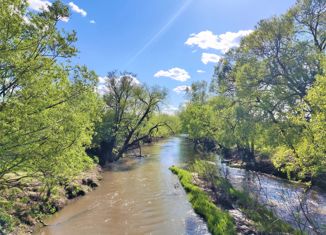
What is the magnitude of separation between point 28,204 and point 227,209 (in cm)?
1335

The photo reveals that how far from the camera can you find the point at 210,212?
19406 millimetres

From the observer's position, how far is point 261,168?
3709 centimetres

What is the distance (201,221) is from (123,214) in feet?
18.9

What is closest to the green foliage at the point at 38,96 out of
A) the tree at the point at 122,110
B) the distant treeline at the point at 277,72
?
the distant treeline at the point at 277,72

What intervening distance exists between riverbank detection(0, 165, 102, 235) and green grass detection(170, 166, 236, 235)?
865cm

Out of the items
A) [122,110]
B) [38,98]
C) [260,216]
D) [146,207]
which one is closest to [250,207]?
[260,216]

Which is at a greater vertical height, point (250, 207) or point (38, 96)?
point (38, 96)

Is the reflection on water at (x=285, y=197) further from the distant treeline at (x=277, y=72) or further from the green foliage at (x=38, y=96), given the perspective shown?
the green foliage at (x=38, y=96)

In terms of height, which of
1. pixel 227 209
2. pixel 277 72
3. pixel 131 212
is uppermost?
pixel 277 72

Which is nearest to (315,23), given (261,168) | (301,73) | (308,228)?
(301,73)

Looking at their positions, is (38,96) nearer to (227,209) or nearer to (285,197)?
(227,209)

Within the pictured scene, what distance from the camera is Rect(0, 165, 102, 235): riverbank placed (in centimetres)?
1442

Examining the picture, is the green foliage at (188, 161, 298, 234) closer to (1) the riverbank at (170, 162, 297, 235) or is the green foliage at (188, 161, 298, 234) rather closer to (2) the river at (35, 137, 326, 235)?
(1) the riverbank at (170, 162, 297, 235)

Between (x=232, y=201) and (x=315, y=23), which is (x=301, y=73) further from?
(x=232, y=201)
